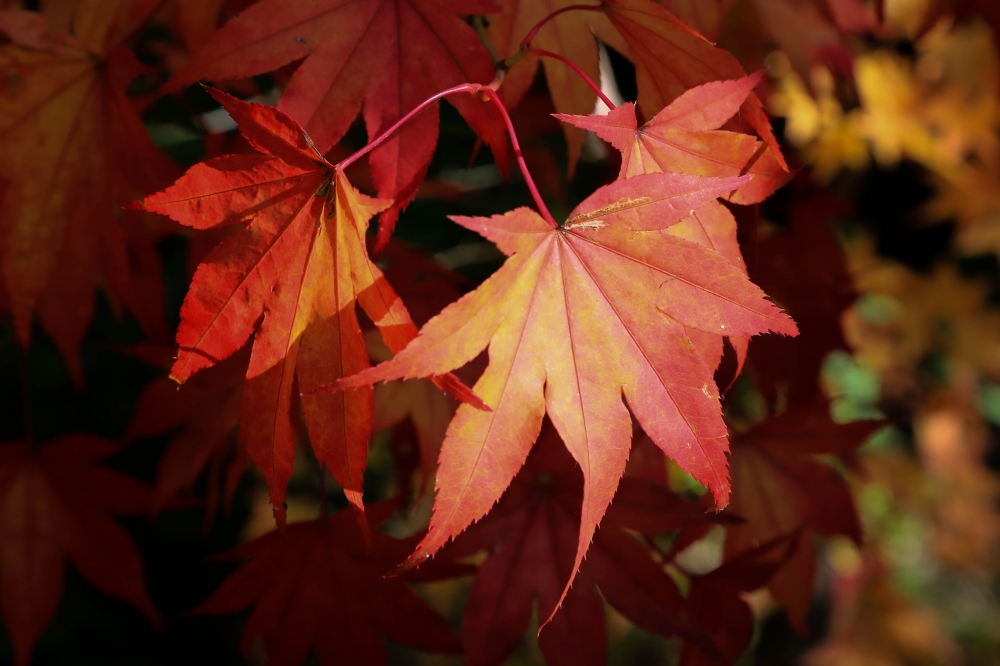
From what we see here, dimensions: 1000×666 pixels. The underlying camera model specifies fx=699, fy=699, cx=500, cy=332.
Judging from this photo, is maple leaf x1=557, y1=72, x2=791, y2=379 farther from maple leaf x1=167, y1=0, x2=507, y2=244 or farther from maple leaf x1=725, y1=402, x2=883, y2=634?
maple leaf x1=725, y1=402, x2=883, y2=634

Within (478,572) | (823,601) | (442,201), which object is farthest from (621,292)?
(823,601)

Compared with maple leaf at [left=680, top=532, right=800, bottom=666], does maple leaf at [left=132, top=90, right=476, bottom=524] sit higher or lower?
higher

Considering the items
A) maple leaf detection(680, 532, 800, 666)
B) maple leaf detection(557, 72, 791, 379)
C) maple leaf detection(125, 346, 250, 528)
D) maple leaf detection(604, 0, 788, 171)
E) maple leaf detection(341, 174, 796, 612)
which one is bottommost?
maple leaf detection(680, 532, 800, 666)

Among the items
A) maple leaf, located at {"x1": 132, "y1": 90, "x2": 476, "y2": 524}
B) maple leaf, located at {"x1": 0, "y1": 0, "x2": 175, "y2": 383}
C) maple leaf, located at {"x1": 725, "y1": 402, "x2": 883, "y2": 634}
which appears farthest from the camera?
maple leaf, located at {"x1": 725, "y1": 402, "x2": 883, "y2": 634}

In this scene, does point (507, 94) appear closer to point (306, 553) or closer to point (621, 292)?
point (621, 292)

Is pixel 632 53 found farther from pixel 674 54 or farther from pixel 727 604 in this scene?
pixel 727 604

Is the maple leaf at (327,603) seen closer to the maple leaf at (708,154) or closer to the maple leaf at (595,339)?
the maple leaf at (595,339)

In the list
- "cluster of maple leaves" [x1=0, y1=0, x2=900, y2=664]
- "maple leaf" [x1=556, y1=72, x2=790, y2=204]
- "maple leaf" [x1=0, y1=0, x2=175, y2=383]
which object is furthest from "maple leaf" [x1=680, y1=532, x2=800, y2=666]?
"maple leaf" [x1=0, y1=0, x2=175, y2=383]
